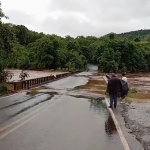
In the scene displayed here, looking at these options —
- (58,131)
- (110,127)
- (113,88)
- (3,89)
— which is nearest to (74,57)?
(3,89)

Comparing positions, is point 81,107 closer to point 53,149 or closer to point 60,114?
point 60,114

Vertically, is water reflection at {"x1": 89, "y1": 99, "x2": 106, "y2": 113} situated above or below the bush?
below

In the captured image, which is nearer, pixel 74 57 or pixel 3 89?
pixel 3 89

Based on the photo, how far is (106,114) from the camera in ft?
56.6

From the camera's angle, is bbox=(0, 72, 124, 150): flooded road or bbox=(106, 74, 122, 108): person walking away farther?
bbox=(106, 74, 122, 108): person walking away

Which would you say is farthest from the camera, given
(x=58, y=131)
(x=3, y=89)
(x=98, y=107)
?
(x=3, y=89)

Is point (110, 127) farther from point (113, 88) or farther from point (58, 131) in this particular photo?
point (113, 88)

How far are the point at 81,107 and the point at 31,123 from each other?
649cm

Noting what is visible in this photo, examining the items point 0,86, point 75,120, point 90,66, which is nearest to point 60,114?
point 75,120

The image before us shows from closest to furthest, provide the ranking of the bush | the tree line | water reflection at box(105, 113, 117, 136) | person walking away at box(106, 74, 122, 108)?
1. water reflection at box(105, 113, 117, 136)
2. person walking away at box(106, 74, 122, 108)
3. the bush
4. the tree line

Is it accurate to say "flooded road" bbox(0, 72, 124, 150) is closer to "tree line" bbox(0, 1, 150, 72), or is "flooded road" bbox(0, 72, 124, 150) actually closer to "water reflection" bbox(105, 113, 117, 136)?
"water reflection" bbox(105, 113, 117, 136)

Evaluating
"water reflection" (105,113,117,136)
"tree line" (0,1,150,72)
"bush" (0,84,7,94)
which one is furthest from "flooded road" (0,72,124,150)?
"tree line" (0,1,150,72)

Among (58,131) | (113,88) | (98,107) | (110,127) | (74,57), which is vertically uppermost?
(74,57)

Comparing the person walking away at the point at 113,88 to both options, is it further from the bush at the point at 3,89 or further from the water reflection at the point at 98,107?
the bush at the point at 3,89
